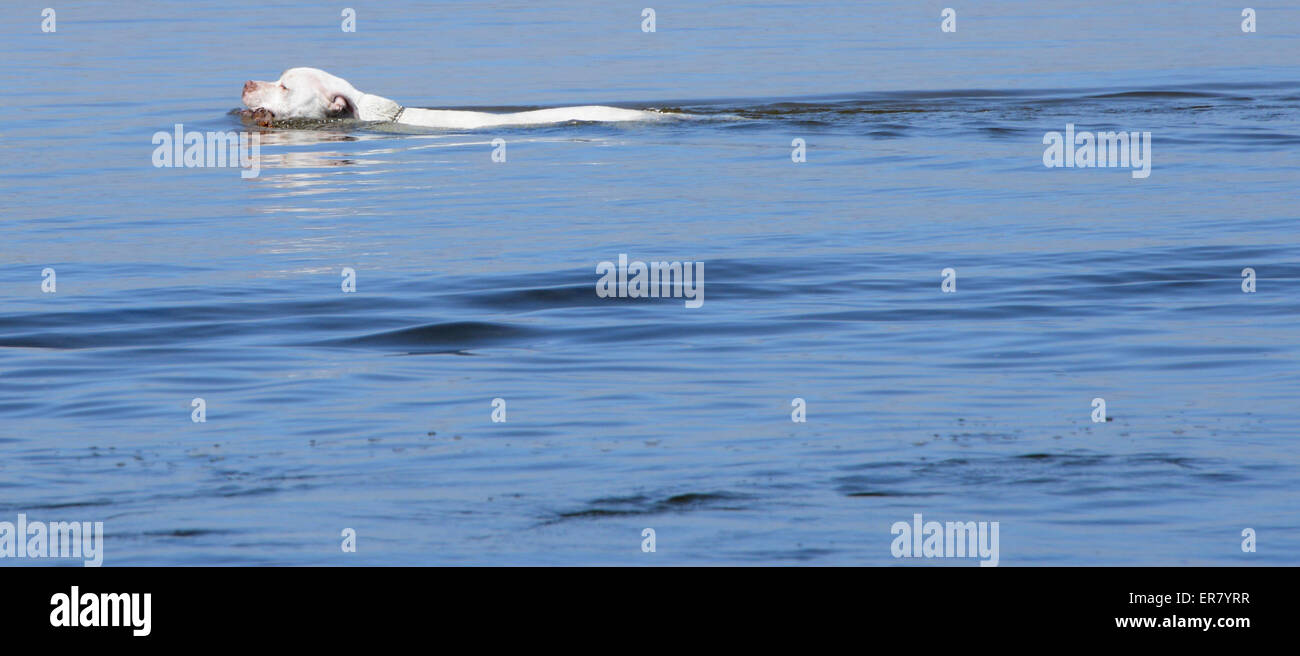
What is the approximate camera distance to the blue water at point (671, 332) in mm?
5863

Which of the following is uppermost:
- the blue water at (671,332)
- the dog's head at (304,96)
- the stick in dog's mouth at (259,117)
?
the dog's head at (304,96)

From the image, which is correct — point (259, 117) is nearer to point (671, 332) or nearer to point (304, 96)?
point (304, 96)

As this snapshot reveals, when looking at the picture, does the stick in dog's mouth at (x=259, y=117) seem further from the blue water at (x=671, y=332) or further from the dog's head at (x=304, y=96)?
the blue water at (x=671, y=332)

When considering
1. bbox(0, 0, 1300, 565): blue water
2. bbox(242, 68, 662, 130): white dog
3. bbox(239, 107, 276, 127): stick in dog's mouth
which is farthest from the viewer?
bbox(239, 107, 276, 127): stick in dog's mouth

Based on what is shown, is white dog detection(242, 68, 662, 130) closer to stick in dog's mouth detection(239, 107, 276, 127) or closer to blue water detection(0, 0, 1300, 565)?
stick in dog's mouth detection(239, 107, 276, 127)

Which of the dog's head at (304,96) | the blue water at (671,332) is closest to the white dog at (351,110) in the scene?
the dog's head at (304,96)

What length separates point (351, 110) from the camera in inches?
709

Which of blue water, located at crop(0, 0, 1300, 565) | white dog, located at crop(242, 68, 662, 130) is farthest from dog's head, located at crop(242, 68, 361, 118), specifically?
blue water, located at crop(0, 0, 1300, 565)

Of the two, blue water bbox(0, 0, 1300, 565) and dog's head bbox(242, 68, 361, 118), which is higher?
dog's head bbox(242, 68, 361, 118)

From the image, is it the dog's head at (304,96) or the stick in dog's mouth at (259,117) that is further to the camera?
the stick in dog's mouth at (259,117)

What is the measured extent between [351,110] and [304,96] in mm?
467

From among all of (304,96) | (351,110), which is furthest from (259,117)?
(351,110)

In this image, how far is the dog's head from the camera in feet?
58.0

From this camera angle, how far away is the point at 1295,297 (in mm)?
9719
